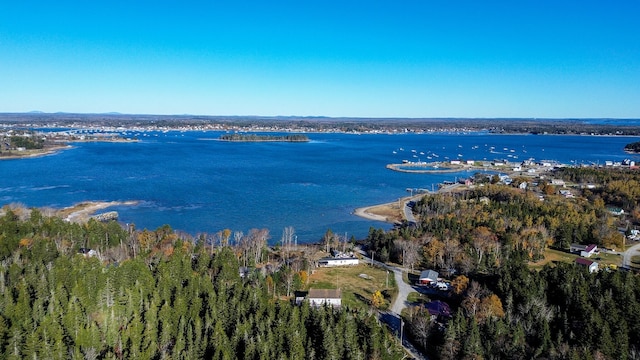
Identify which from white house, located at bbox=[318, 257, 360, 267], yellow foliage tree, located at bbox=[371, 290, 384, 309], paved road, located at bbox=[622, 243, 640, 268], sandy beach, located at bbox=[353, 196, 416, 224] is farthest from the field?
paved road, located at bbox=[622, 243, 640, 268]

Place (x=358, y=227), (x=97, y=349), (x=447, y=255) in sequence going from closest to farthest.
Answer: (x=97, y=349) < (x=447, y=255) < (x=358, y=227)

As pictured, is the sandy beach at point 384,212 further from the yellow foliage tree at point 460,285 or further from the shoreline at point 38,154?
the shoreline at point 38,154

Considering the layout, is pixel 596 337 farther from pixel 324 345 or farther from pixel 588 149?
pixel 588 149

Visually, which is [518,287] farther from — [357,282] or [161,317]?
[161,317]

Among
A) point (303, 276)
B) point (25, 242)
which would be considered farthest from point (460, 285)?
point (25, 242)

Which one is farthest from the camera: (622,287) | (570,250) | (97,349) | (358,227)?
(358,227)

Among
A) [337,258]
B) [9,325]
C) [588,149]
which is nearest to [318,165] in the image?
[337,258]

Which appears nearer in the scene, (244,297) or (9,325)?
(9,325)
